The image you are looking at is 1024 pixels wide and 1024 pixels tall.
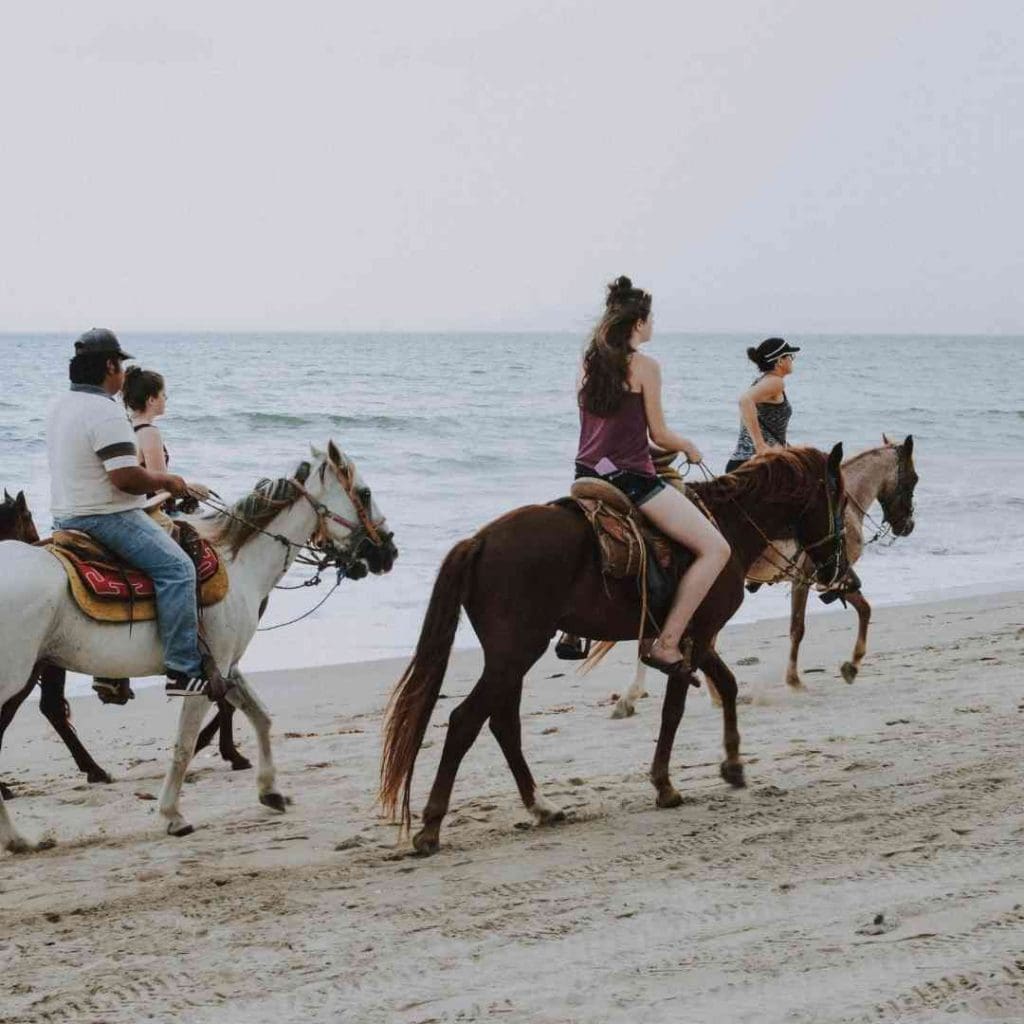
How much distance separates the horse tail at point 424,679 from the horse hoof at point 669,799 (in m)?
1.26

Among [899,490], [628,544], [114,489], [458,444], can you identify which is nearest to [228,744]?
[114,489]

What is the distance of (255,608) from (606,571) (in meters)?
1.90

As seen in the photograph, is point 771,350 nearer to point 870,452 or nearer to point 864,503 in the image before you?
point 870,452

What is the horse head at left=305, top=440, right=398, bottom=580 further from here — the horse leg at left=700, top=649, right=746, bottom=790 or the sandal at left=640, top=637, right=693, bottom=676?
the horse leg at left=700, top=649, right=746, bottom=790

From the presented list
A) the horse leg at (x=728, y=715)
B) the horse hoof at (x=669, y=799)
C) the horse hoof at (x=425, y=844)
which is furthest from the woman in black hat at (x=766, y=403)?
the horse hoof at (x=425, y=844)

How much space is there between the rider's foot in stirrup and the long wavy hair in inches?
86.6

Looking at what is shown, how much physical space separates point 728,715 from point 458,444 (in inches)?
964

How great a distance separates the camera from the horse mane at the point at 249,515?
7109mm

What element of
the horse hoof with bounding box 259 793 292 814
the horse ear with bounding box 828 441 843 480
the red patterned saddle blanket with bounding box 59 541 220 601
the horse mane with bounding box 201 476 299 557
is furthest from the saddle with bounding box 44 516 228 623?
the horse ear with bounding box 828 441 843 480

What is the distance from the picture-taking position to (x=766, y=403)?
9891 mm

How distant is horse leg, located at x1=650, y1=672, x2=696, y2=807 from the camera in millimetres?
6629

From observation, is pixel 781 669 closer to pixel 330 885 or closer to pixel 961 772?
pixel 961 772

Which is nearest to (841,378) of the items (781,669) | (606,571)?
(781,669)

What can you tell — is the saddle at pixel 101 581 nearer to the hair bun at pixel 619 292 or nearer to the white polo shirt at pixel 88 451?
the white polo shirt at pixel 88 451
